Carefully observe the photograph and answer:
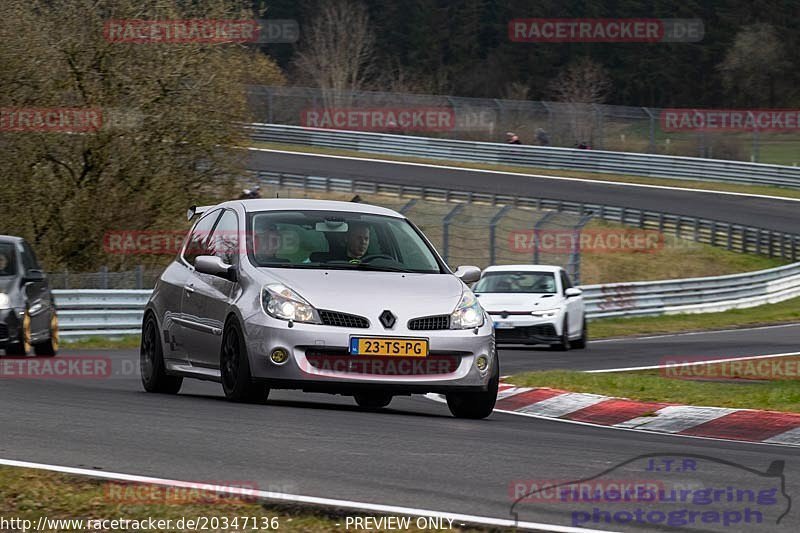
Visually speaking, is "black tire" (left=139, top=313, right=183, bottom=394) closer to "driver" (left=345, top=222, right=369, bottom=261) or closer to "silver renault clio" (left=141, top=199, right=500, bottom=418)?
"silver renault clio" (left=141, top=199, right=500, bottom=418)

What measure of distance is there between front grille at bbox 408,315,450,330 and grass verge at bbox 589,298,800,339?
59.6 feet

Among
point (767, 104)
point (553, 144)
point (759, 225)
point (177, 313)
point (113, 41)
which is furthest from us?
point (767, 104)

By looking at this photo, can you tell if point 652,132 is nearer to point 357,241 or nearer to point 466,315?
point 357,241

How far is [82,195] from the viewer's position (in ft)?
92.2

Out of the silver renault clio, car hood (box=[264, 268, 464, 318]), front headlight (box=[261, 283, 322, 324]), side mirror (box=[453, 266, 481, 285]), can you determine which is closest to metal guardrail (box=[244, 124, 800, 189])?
the silver renault clio

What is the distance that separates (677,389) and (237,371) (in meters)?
4.83

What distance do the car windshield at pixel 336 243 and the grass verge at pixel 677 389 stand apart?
9.15 feet

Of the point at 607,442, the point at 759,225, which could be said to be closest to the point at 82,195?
the point at 607,442

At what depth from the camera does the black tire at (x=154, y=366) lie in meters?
11.8

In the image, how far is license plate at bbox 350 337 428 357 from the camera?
9797 millimetres

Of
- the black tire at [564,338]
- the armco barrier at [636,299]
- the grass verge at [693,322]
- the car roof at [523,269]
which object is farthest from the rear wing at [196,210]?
the grass verge at [693,322]

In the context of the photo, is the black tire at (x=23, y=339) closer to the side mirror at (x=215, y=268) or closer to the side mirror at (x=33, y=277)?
the side mirror at (x=33, y=277)

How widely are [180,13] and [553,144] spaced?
30776 mm

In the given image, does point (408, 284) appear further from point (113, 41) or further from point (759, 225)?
point (759, 225)
